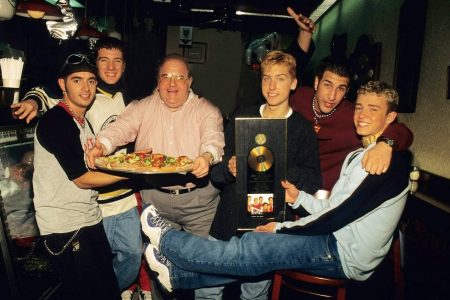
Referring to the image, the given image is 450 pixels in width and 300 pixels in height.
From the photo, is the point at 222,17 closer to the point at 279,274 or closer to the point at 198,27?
the point at 198,27

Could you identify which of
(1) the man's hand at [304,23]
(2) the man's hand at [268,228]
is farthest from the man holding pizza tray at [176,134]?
(1) the man's hand at [304,23]

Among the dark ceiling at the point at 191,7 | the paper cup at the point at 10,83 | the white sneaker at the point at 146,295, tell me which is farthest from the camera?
the dark ceiling at the point at 191,7

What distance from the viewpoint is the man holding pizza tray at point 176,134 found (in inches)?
93.7

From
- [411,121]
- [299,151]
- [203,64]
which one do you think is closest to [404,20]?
[411,121]

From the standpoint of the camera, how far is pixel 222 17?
7176mm

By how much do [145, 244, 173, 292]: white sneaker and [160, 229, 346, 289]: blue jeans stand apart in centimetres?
9

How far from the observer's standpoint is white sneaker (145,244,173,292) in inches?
83.0

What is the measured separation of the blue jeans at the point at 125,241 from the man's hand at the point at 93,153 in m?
0.56

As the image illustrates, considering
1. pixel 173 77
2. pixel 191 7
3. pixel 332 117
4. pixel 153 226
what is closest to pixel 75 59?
pixel 173 77

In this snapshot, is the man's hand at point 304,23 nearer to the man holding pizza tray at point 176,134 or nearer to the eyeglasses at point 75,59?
the man holding pizza tray at point 176,134

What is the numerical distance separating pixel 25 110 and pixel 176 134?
100 centimetres

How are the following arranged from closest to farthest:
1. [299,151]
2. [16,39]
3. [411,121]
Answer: [299,151], [411,121], [16,39]

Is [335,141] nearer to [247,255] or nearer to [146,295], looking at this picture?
[247,255]

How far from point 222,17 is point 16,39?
4.19m
